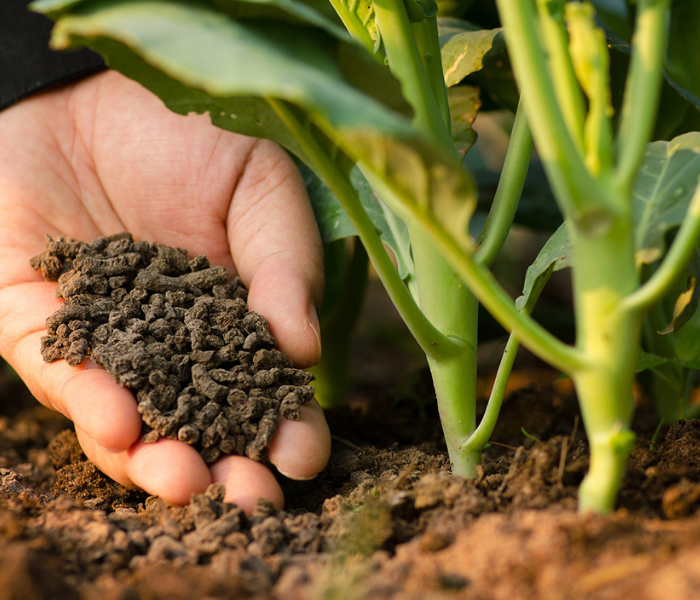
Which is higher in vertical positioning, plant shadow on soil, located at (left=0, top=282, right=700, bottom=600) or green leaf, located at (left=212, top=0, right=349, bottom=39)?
green leaf, located at (left=212, top=0, right=349, bottom=39)

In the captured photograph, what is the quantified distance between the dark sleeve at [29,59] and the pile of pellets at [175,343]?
1.68 feet

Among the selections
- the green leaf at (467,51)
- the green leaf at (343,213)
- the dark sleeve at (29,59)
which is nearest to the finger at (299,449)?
the green leaf at (343,213)

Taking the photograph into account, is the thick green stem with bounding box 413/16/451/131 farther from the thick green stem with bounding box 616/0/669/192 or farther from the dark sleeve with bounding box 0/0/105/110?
the dark sleeve with bounding box 0/0/105/110

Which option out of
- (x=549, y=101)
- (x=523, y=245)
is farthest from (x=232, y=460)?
(x=523, y=245)

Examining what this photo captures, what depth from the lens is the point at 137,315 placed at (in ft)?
3.32

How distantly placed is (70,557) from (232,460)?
0.79 feet

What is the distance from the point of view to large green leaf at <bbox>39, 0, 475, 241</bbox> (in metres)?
0.51

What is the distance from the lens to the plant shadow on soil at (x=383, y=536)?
0.55m

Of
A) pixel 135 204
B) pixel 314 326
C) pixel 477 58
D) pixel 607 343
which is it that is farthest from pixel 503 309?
pixel 135 204

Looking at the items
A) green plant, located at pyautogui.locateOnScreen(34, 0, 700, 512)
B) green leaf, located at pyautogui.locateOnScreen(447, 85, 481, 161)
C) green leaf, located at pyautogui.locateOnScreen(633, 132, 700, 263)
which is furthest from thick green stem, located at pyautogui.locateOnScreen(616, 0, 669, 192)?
green leaf, located at pyautogui.locateOnScreen(447, 85, 481, 161)

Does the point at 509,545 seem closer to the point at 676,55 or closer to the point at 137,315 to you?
the point at 137,315

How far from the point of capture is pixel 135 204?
135cm

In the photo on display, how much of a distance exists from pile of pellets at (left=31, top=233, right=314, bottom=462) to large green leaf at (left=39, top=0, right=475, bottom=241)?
1.22ft

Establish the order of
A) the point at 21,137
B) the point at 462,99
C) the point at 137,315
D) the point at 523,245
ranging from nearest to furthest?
the point at 137,315 < the point at 462,99 < the point at 21,137 < the point at 523,245
